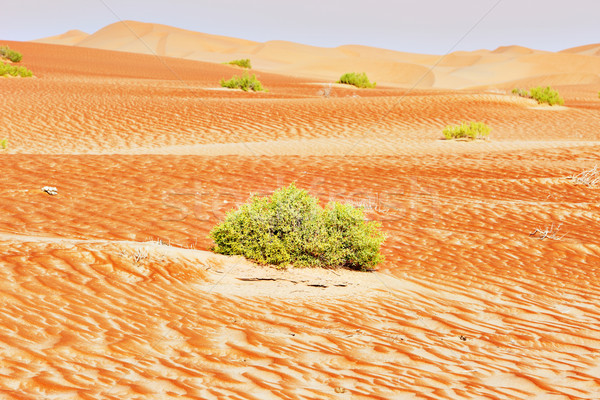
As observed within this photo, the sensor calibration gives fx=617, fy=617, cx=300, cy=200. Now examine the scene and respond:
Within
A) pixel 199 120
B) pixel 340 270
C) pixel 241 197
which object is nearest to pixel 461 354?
pixel 340 270

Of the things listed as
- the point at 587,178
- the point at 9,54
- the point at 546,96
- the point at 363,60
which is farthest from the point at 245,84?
the point at 363,60

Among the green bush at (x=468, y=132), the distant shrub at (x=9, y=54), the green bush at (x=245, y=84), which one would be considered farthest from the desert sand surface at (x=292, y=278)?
the distant shrub at (x=9, y=54)

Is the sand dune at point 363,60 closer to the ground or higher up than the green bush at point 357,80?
higher up

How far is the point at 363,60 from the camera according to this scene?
94750mm

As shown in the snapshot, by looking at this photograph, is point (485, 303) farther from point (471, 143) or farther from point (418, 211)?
point (471, 143)

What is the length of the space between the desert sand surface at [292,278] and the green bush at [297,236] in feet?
0.67

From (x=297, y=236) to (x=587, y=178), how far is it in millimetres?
7858

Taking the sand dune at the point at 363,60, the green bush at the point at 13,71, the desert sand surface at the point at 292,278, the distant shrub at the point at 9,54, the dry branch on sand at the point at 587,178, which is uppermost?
the sand dune at the point at 363,60

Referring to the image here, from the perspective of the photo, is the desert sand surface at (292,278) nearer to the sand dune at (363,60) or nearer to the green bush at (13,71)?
the green bush at (13,71)

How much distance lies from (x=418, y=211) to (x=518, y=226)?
153 centimetres

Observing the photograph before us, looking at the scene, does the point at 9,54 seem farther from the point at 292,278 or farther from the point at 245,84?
the point at 292,278

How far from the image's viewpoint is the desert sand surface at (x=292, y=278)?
4055 mm

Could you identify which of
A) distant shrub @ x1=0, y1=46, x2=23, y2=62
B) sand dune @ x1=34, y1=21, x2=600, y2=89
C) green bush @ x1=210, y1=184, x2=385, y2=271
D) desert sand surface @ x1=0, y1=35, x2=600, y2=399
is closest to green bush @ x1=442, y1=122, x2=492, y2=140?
desert sand surface @ x1=0, y1=35, x2=600, y2=399

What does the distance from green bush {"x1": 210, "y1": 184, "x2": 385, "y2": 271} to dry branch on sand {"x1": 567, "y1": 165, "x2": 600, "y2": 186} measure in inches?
267
